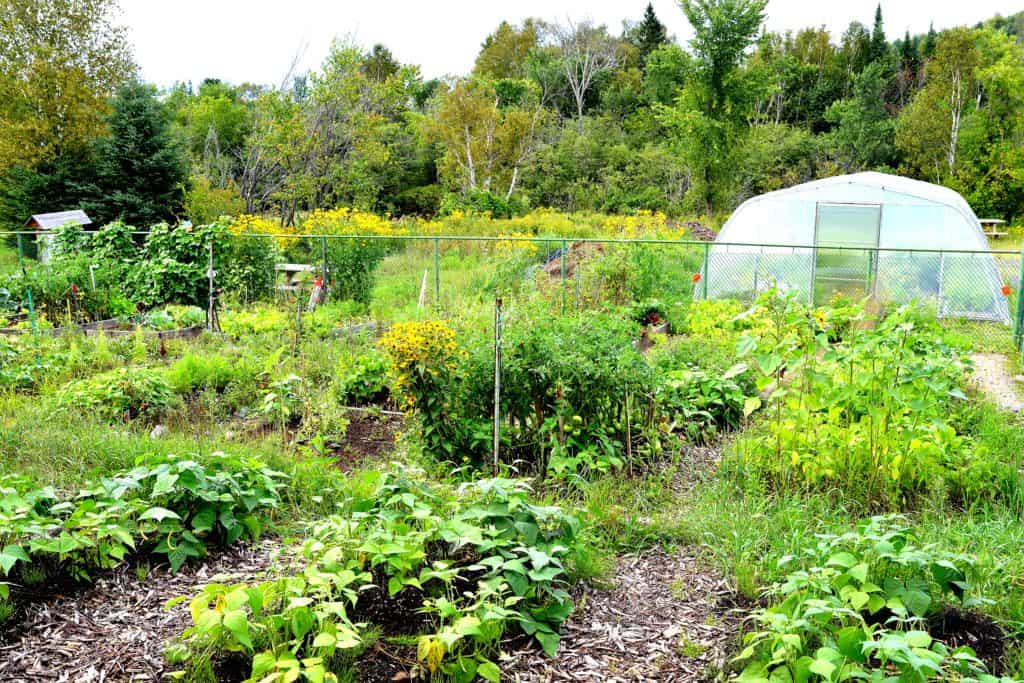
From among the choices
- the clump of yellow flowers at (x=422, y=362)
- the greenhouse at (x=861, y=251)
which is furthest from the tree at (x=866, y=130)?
the clump of yellow flowers at (x=422, y=362)

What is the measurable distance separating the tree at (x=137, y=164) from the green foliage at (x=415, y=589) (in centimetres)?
1923

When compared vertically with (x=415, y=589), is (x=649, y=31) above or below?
above

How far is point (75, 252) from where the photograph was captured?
12.0 metres

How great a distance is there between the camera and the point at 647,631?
3049 mm

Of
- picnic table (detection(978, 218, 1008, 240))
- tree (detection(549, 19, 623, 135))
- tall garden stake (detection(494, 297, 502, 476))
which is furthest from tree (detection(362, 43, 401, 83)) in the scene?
tall garden stake (detection(494, 297, 502, 476))

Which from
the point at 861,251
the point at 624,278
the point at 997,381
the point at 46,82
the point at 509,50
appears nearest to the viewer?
the point at 997,381

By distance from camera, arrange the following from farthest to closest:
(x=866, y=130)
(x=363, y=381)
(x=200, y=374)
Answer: (x=866, y=130) → (x=200, y=374) → (x=363, y=381)

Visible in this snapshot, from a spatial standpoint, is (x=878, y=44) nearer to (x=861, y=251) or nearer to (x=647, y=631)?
(x=861, y=251)

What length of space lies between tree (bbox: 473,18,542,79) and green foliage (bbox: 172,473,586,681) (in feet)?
141

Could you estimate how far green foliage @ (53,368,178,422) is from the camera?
602cm

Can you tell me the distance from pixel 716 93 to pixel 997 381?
63.9ft

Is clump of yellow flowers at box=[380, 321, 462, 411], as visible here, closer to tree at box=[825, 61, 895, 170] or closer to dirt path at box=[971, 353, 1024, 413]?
dirt path at box=[971, 353, 1024, 413]

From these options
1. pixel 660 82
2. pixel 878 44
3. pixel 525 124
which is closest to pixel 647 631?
pixel 525 124

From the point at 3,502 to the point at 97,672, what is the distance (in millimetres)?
1041
